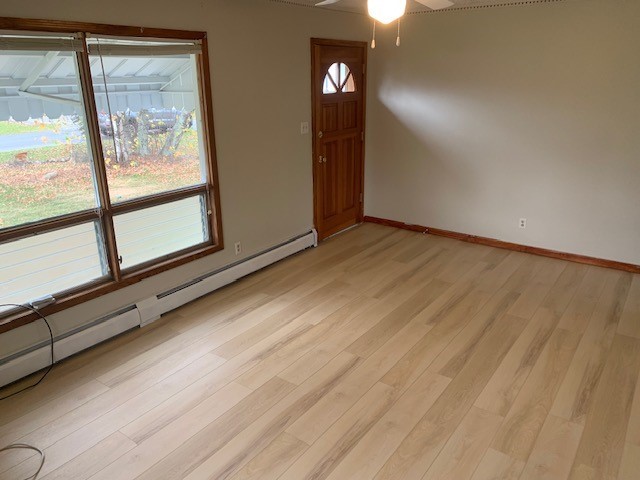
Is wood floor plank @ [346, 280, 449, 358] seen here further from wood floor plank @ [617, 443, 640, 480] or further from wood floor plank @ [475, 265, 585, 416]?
wood floor plank @ [617, 443, 640, 480]

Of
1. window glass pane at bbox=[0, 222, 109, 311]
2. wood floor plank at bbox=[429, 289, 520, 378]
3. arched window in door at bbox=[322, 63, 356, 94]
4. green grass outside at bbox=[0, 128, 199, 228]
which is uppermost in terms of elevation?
arched window in door at bbox=[322, 63, 356, 94]

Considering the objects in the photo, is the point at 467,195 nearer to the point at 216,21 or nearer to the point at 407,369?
the point at 407,369

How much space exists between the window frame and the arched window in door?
5.40 feet

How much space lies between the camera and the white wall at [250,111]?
3.12 metres

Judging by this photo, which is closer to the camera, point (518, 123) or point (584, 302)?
point (584, 302)

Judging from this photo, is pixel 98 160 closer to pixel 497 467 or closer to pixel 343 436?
pixel 343 436

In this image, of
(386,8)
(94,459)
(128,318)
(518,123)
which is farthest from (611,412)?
(128,318)

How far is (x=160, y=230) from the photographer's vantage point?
11.8 ft

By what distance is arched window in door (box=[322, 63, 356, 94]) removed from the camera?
192 inches

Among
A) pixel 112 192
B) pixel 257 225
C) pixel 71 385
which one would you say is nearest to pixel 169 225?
pixel 112 192

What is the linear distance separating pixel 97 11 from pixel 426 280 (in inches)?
126

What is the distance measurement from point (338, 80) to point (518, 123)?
1.89 meters

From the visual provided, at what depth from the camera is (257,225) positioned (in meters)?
4.36

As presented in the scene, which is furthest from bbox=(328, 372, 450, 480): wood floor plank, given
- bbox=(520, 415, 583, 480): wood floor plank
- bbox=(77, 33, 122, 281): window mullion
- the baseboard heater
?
bbox=(77, 33, 122, 281): window mullion
